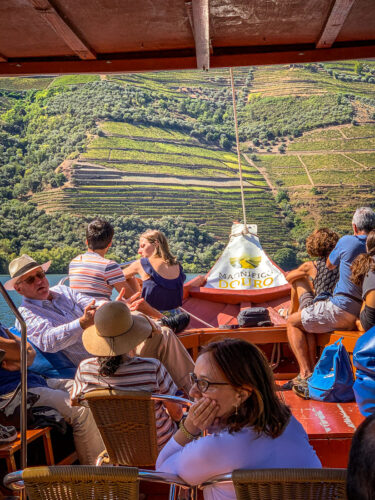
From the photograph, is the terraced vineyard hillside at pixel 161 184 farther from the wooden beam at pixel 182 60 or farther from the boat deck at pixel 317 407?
the wooden beam at pixel 182 60

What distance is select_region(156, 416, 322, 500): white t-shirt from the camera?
111cm

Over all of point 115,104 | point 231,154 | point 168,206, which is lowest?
point 168,206

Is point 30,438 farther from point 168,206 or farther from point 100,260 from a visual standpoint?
point 168,206

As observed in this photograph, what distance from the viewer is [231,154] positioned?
53.0 metres

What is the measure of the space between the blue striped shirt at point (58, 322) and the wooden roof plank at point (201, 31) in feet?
3.79

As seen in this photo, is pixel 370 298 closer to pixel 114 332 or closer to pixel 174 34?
pixel 114 332

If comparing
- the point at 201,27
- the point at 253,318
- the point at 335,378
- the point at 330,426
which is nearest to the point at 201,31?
the point at 201,27

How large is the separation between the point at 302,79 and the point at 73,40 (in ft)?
200

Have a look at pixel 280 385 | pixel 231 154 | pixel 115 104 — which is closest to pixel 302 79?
pixel 231 154

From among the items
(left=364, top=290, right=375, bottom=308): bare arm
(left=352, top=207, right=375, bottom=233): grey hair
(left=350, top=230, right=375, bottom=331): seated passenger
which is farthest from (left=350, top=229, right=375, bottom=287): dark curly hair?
(left=352, top=207, right=375, bottom=233): grey hair

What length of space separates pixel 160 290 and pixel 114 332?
1707mm

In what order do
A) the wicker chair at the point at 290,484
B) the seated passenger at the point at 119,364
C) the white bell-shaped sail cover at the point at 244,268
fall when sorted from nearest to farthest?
the wicker chair at the point at 290,484 < the seated passenger at the point at 119,364 < the white bell-shaped sail cover at the point at 244,268

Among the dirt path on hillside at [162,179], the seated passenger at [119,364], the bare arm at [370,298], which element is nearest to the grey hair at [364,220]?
the bare arm at [370,298]

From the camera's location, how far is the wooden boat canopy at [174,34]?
1.75 m
